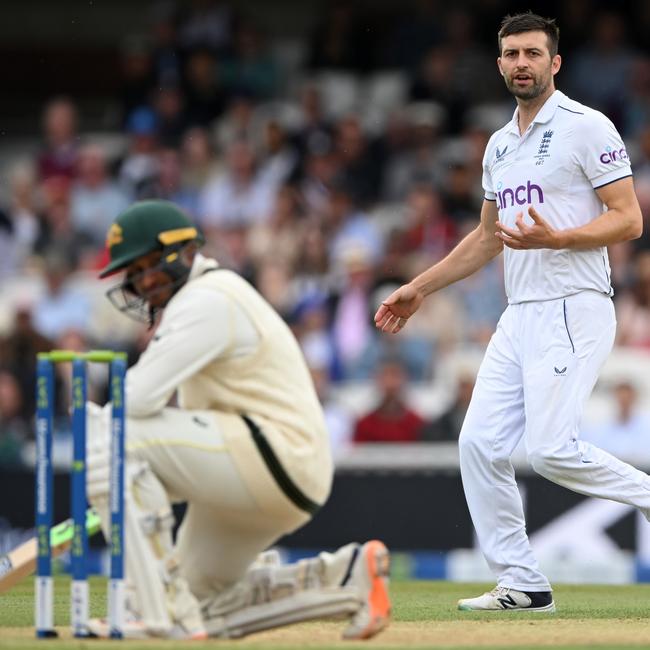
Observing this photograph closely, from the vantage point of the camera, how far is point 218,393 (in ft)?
16.5

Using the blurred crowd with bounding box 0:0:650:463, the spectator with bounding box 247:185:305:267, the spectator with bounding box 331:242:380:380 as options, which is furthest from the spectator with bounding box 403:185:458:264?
the spectator with bounding box 247:185:305:267

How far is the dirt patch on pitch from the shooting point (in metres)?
4.92

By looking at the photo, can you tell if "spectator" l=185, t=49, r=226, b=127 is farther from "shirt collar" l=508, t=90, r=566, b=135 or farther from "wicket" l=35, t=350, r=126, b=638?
"wicket" l=35, t=350, r=126, b=638

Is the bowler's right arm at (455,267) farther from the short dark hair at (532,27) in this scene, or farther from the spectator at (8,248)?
the spectator at (8,248)

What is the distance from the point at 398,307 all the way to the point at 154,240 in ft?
5.29

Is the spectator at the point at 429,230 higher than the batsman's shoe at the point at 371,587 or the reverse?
higher

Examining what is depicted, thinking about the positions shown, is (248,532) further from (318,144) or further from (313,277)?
(318,144)

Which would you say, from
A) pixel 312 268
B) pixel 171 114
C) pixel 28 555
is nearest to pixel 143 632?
pixel 28 555

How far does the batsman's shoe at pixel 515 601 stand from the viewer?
620 cm

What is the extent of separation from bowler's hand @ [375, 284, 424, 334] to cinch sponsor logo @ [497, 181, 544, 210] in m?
0.49

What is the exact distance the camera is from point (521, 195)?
6.13 m

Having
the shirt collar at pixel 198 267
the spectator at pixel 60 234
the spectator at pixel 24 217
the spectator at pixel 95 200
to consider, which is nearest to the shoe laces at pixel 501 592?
the shirt collar at pixel 198 267

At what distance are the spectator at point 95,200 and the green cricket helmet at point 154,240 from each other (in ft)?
28.8

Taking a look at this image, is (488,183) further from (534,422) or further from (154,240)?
(154,240)
